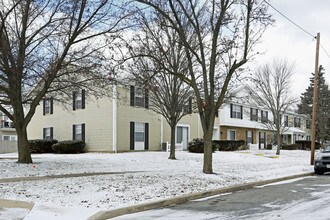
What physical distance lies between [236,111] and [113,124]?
1929cm

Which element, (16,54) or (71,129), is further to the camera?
(71,129)

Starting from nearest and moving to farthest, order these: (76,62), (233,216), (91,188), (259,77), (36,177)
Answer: (233,216) → (91,188) → (36,177) → (76,62) → (259,77)

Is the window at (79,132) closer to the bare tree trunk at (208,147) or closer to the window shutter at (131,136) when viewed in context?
the window shutter at (131,136)

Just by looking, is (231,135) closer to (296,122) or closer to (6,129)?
(296,122)

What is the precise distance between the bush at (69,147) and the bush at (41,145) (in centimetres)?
178

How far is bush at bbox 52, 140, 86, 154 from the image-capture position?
95.7ft

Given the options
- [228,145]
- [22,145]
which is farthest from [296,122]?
[22,145]

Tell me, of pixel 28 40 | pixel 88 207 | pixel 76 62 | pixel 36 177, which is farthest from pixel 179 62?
pixel 88 207

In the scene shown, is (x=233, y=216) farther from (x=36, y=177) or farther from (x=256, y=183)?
(x=36, y=177)

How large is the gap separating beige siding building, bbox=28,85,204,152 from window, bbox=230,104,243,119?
9099 millimetres

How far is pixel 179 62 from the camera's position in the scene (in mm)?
20500

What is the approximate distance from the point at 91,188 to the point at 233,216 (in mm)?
4340

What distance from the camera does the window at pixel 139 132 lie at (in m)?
30.2

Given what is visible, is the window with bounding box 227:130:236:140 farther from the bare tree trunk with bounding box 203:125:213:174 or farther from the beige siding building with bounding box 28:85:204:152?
the bare tree trunk with bounding box 203:125:213:174
